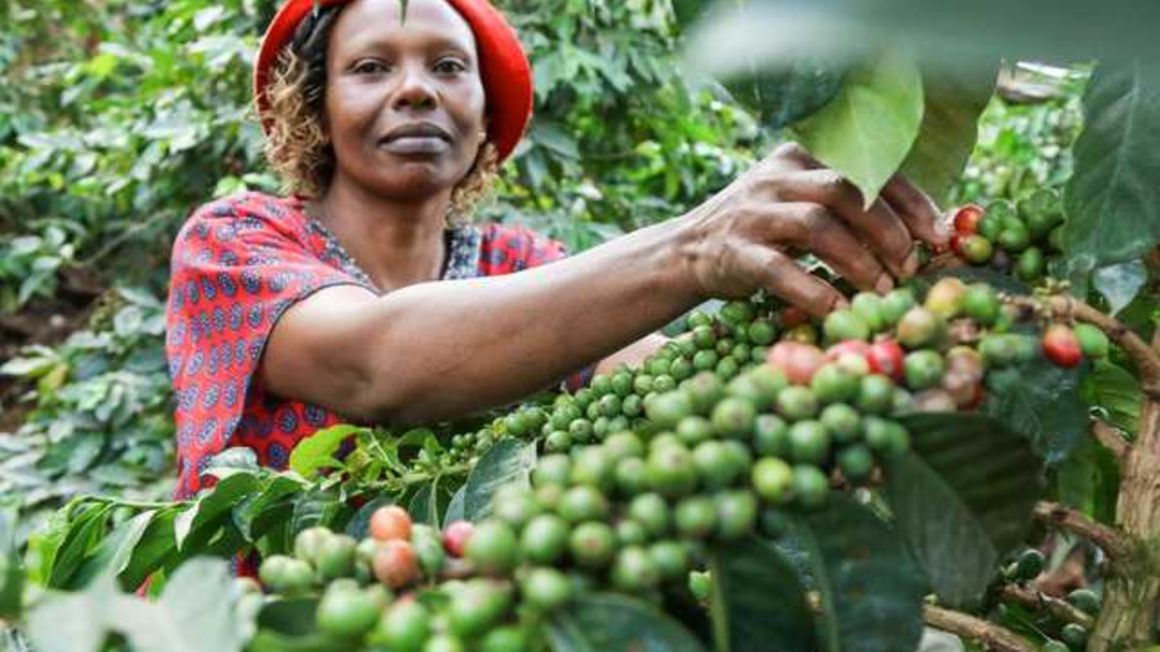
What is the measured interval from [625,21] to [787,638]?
2.68 meters

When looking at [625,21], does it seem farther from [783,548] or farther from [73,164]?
[783,548]

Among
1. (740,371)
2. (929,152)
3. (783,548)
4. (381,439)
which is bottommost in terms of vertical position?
(381,439)

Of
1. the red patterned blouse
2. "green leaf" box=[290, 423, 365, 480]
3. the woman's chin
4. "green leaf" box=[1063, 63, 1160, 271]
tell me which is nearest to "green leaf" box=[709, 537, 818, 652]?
"green leaf" box=[1063, 63, 1160, 271]

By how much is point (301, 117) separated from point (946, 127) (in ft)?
4.40

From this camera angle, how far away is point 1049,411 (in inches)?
29.4

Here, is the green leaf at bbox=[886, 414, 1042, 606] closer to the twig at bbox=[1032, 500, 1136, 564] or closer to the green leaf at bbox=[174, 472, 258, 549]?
the twig at bbox=[1032, 500, 1136, 564]

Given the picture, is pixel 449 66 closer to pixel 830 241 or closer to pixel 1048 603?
pixel 830 241

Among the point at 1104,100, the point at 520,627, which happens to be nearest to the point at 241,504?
the point at 520,627

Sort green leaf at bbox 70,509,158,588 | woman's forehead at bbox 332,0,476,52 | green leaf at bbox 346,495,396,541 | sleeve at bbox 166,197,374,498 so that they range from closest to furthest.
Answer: green leaf at bbox 346,495,396,541 → green leaf at bbox 70,509,158,588 → sleeve at bbox 166,197,374,498 → woman's forehead at bbox 332,0,476,52

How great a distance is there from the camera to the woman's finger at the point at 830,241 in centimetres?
84

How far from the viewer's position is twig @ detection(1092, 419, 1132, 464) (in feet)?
2.47

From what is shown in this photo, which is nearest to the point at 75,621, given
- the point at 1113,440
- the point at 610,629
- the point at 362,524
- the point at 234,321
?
the point at 610,629

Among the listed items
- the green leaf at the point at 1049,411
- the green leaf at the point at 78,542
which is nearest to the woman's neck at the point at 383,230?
the green leaf at the point at 78,542

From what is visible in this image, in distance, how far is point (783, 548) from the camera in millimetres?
820
